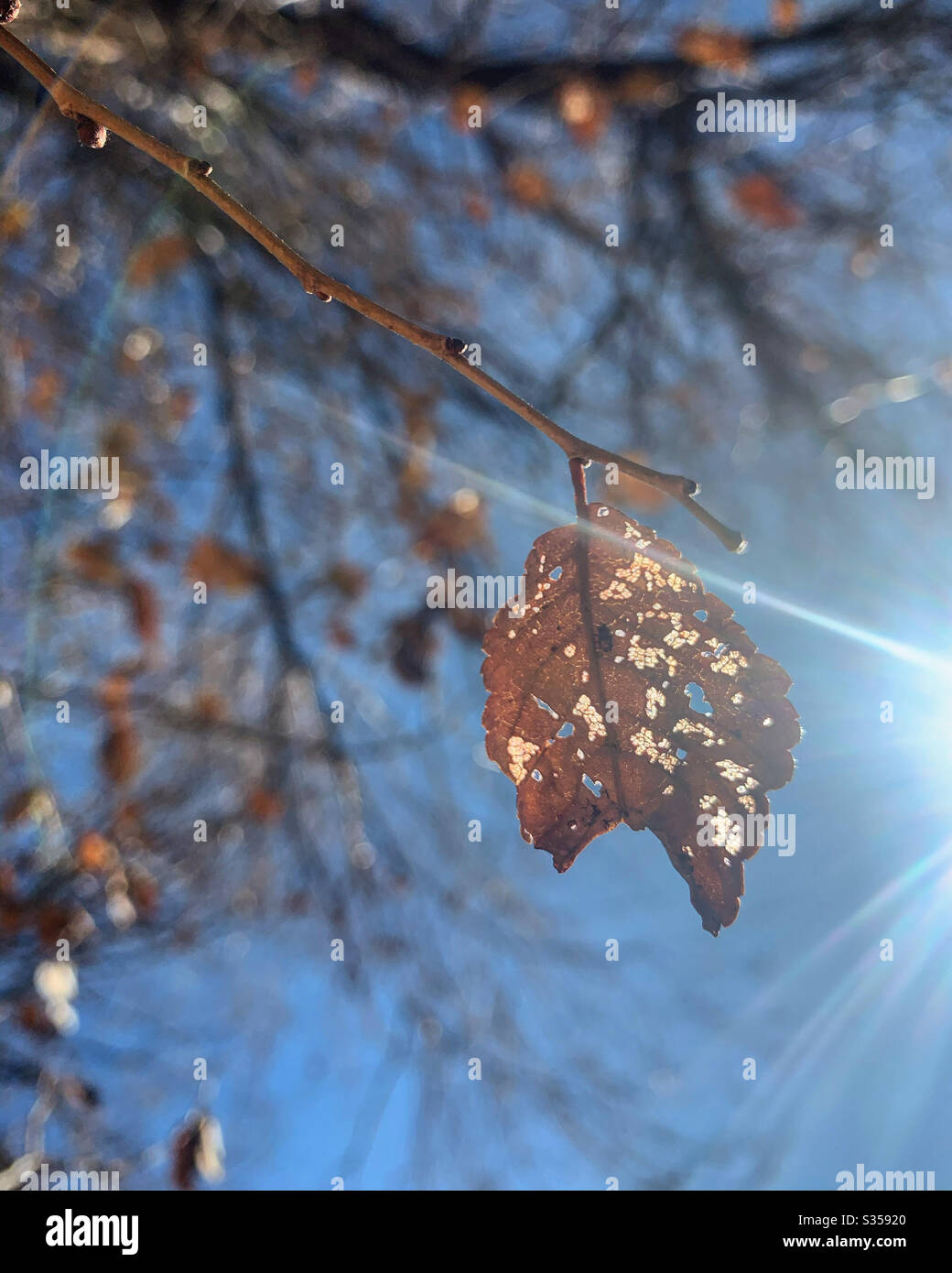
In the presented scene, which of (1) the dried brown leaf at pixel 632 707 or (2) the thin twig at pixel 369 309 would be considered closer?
(2) the thin twig at pixel 369 309

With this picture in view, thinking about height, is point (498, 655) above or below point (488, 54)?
below

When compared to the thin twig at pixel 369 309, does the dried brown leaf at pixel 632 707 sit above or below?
below

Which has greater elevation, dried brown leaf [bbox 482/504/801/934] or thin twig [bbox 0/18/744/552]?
thin twig [bbox 0/18/744/552]

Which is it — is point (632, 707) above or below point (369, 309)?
below

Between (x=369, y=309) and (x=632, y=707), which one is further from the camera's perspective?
(x=632, y=707)

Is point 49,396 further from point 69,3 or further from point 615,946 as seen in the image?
point 615,946

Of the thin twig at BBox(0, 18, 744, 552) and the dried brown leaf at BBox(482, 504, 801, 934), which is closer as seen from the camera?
the thin twig at BBox(0, 18, 744, 552)

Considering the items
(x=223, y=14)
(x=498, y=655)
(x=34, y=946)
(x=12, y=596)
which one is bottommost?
(x=34, y=946)

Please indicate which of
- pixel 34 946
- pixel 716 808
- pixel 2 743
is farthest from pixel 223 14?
pixel 34 946
